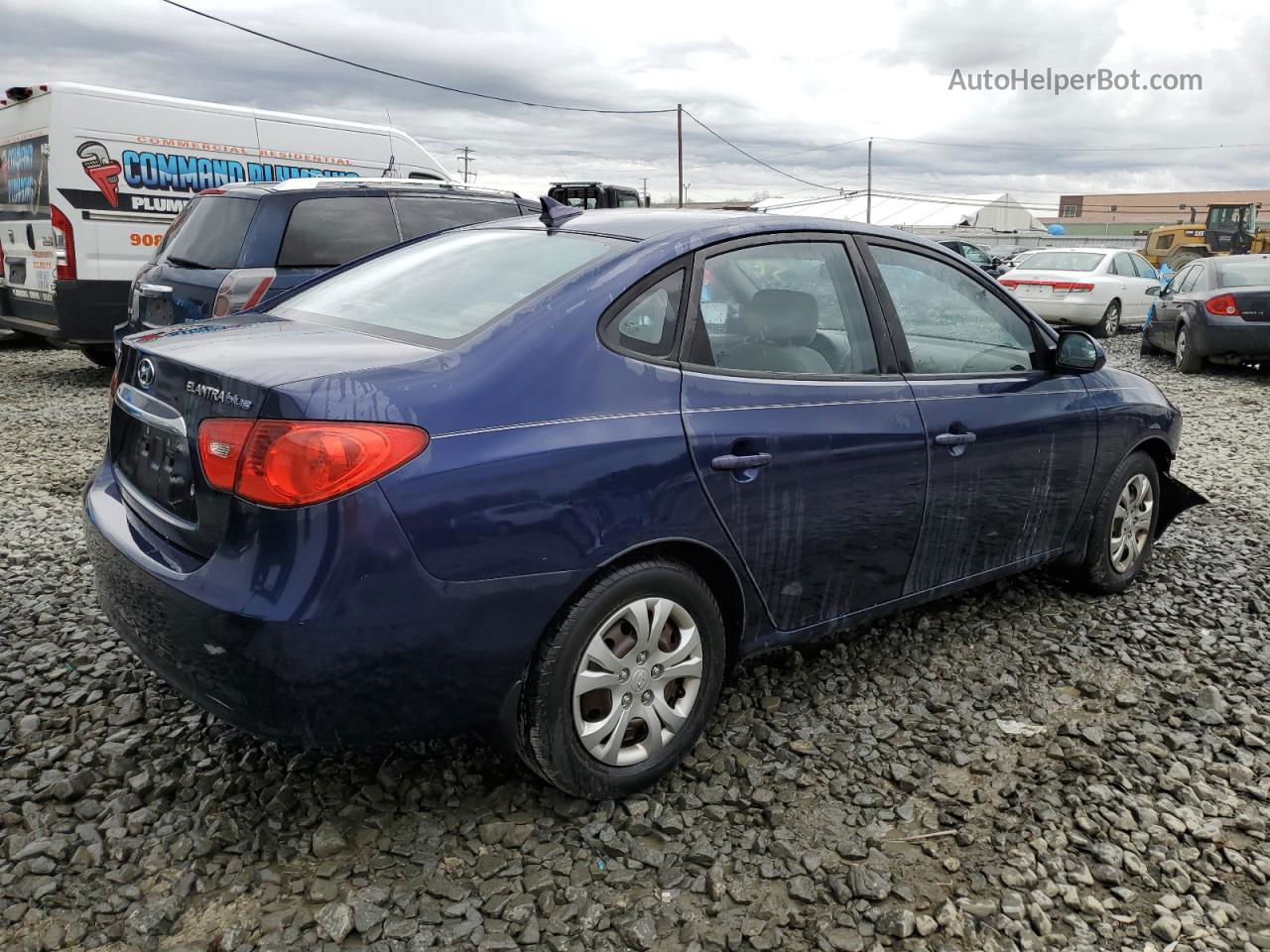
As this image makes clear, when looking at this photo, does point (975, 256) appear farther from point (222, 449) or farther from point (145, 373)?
point (222, 449)

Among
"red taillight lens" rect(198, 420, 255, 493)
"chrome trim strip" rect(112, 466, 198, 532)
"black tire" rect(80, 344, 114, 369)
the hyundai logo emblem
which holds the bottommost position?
"black tire" rect(80, 344, 114, 369)

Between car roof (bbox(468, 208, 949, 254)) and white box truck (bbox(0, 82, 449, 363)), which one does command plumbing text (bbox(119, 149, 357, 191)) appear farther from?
car roof (bbox(468, 208, 949, 254))

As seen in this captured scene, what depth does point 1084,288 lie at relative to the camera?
50.6 feet

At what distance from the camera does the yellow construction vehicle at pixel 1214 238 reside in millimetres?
29781

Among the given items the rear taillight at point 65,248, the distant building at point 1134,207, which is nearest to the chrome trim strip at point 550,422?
the rear taillight at point 65,248

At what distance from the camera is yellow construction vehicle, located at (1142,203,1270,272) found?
2978 cm

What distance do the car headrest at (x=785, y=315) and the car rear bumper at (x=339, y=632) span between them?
1079 millimetres

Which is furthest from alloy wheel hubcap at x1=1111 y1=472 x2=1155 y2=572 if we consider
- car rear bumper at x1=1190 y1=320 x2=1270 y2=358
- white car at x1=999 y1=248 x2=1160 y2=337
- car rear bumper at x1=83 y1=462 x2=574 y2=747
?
white car at x1=999 y1=248 x2=1160 y2=337

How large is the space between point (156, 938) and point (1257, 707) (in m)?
3.39

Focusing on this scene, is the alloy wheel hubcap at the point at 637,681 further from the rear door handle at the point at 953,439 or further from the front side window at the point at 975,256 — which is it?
the front side window at the point at 975,256

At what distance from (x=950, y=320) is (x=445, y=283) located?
70.8 inches

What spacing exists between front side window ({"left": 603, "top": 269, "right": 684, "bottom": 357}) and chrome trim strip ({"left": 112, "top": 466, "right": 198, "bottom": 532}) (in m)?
1.13

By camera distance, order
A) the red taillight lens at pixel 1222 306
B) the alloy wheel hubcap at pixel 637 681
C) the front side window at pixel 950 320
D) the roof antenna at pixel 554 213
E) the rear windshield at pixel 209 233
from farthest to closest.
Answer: the red taillight lens at pixel 1222 306
the rear windshield at pixel 209 233
the front side window at pixel 950 320
the roof antenna at pixel 554 213
the alloy wheel hubcap at pixel 637 681

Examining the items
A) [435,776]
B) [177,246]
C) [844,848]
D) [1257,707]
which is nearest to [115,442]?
[435,776]
